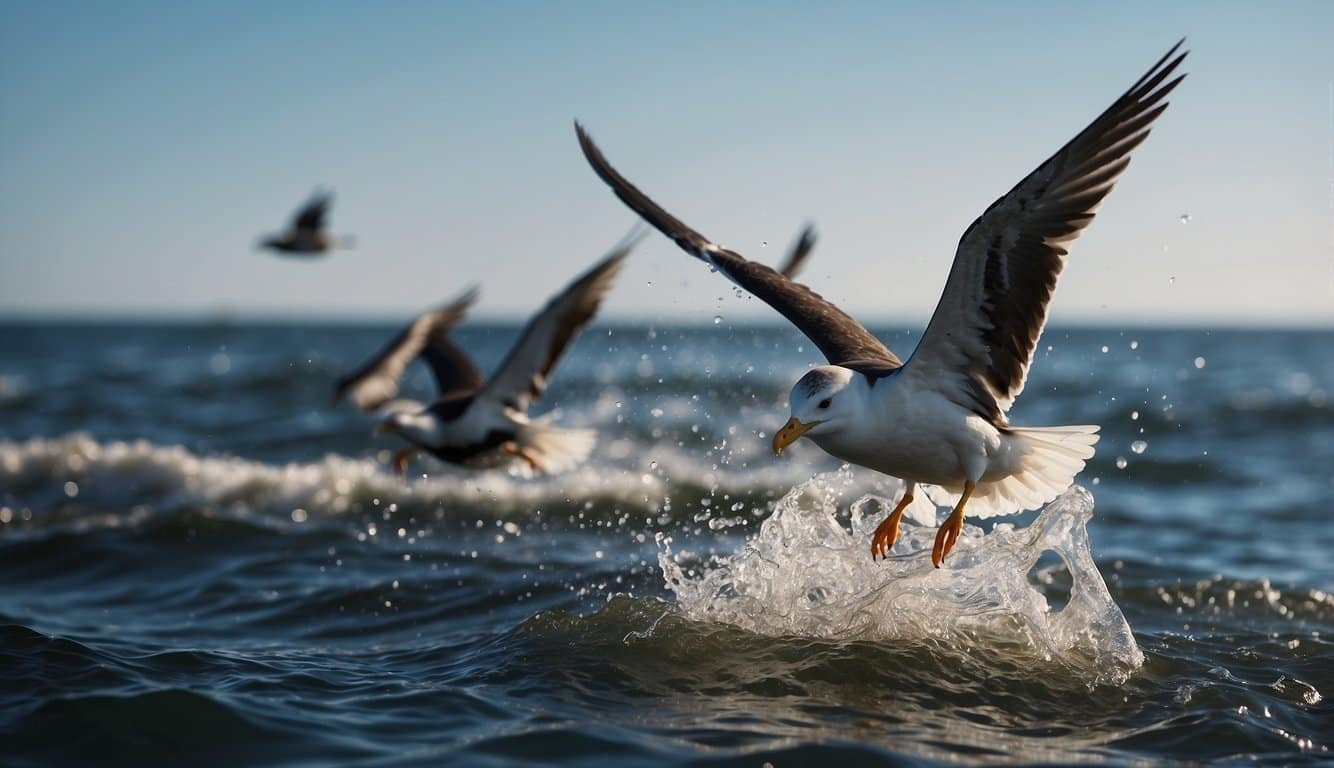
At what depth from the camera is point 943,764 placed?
4.18 metres

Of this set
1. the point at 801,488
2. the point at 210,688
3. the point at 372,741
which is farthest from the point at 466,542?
the point at 372,741

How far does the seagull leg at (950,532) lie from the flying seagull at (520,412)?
3484 millimetres

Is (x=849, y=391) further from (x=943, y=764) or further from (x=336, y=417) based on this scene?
(x=336, y=417)

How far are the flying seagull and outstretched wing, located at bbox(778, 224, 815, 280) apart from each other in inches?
45.6

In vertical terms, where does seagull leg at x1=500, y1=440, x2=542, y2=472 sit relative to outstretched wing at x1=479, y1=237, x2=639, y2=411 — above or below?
below

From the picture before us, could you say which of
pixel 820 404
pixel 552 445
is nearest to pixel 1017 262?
pixel 820 404

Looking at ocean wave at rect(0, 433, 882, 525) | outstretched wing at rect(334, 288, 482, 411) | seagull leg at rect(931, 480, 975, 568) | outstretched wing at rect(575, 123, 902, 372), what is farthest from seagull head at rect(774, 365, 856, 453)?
outstretched wing at rect(334, 288, 482, 411)

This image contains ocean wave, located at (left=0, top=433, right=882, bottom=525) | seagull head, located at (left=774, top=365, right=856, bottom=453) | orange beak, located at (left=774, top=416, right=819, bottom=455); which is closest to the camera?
orange beak, located at (left=774, top=416, right=819, bottom=455)

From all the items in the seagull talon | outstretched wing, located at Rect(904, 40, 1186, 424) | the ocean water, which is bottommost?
the ocean water

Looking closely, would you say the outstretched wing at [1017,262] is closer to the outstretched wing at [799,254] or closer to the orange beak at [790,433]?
the orange beak at [790,433]

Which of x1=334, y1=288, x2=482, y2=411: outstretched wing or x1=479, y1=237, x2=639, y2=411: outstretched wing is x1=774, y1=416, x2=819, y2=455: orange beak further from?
x1=334, y1=288, x2=482, y2=411: outstretched wing

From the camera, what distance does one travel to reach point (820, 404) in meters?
4.89

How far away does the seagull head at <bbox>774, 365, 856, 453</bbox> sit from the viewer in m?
4.85

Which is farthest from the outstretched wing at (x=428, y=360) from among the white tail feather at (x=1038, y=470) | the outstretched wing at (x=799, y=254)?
the white tail feather at (x=1038, y=470)
